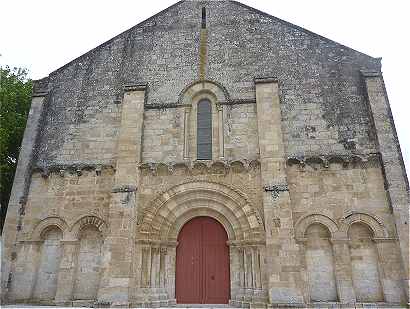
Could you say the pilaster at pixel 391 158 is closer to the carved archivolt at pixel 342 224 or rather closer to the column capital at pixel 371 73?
the column capital at pixel 371 73

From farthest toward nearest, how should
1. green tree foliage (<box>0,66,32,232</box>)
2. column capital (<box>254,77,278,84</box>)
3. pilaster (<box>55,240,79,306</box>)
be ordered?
green tree foliage (<box>0,66,32,232</box>) < column capital (<box>254,77,278,84</box>) < pilaster (<box>55,240,79,306</box>)

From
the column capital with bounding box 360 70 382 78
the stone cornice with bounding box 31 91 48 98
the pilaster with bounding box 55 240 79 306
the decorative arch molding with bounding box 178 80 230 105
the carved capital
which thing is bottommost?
the pilaster with bounding box 55 240 79 306

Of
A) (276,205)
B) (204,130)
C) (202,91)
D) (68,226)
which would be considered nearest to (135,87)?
(202,91)

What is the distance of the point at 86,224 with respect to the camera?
10.7 metres

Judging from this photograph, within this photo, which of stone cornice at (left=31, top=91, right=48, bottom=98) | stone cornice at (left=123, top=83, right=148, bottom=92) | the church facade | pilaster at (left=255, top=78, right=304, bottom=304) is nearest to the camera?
pilaster at (left=255, top=78, right=304, bottom=304)

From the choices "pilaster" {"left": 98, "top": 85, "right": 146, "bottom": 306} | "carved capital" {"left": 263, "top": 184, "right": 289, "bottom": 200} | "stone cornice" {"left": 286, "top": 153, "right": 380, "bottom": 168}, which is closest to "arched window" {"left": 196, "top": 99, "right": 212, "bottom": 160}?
"pilaster" {"left": 98, "top": 85, "right": 146, "bottom": 306}

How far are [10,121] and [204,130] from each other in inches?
353

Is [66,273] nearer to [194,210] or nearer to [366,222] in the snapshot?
[194,210]

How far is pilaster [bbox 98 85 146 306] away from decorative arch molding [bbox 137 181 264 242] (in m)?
0.48

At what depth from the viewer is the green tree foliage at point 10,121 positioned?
14289 millimetres

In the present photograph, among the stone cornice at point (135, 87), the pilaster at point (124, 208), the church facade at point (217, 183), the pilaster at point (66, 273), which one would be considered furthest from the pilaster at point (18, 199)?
the stone cornice at point (135, 87)

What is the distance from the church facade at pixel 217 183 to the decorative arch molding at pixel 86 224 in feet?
0.12

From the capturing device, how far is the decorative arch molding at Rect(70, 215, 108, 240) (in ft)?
34.8

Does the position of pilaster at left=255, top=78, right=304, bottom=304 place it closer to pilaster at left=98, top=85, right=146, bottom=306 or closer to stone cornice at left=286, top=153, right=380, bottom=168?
stone cornice at left=286, top=153, right=380, bottom=168
